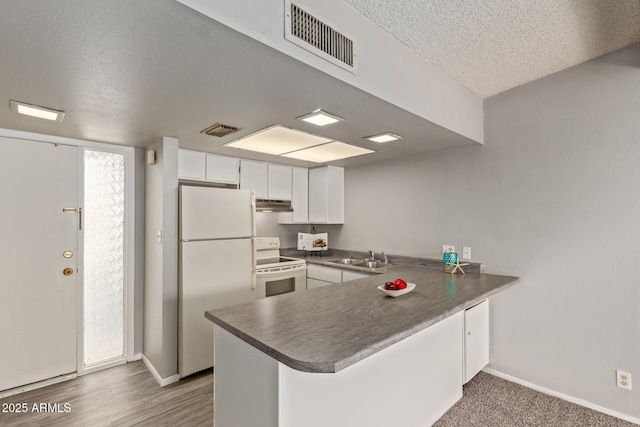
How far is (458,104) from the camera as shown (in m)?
2.53

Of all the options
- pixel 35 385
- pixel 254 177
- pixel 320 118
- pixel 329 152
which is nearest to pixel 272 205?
pixel 254 177

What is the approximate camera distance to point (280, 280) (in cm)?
364

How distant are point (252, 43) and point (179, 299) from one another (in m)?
2.37

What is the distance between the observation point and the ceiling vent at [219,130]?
7.97 feet

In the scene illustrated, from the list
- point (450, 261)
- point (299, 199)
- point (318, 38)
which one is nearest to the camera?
point (318, 38)

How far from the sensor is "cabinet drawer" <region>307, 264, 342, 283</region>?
139 inches

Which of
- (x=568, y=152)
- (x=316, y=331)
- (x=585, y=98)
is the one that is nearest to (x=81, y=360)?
(x=316, y=331)

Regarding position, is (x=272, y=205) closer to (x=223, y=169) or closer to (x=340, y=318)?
(x=223, y=169)

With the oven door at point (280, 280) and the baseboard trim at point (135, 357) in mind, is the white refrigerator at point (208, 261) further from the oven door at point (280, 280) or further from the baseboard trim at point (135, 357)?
the baseboard trim at point (135, 357)

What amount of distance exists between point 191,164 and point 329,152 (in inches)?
58.4

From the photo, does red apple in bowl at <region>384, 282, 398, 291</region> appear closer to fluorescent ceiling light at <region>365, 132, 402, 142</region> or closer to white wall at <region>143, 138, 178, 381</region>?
fluorescent ceiling light at <region>365, 132, 402, 142</region>

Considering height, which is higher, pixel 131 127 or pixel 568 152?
pixel 131 127

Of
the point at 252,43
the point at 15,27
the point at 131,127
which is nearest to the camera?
the point at 15,27

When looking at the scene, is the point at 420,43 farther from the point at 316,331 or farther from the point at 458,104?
the point at 316,331
